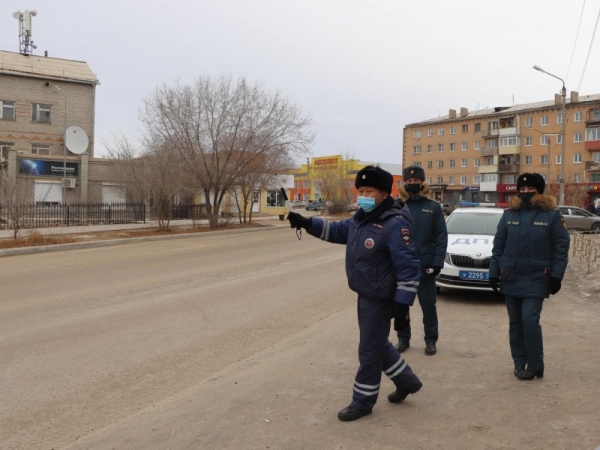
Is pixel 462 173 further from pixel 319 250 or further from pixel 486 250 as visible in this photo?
pixel 486 250

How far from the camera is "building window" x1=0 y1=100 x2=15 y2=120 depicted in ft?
127

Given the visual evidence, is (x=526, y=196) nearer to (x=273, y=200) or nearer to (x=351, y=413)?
(x=351, y=413)

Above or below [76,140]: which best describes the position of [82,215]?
below

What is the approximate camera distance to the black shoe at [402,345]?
5.48m

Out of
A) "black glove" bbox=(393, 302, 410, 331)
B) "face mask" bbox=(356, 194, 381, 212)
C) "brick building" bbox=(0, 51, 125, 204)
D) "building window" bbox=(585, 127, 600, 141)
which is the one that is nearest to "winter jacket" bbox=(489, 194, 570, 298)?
"black glove" bbox=(393, 302, 410, 331)

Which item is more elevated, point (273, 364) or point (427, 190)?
point (427, 190)

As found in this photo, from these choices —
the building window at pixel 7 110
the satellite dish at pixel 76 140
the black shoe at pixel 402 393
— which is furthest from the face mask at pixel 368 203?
the building window at pixel 7 110

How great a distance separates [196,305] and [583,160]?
66754 millimetres

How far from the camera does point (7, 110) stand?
3891 centimetres

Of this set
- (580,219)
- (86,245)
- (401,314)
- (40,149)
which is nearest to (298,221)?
(401,314)

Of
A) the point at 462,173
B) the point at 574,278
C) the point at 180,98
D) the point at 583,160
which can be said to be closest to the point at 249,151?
the point at 180,98

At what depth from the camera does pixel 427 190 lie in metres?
5.70

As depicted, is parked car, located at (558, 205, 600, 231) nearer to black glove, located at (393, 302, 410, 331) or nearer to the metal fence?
the metal fence

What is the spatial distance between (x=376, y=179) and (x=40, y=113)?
138 ft
